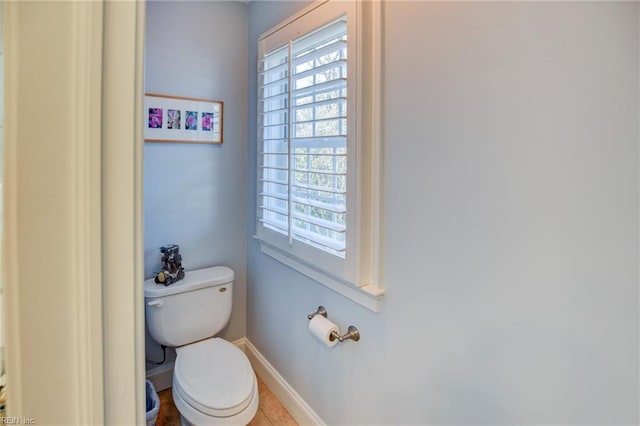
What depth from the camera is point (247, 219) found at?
89.4 inches

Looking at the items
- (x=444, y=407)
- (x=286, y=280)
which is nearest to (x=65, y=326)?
(x=444, y=407)

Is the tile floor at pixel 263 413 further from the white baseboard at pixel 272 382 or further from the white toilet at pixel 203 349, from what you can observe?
the white toilet at pixel 203 349

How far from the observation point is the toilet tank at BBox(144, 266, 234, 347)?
184 cm

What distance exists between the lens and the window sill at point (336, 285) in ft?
4.38

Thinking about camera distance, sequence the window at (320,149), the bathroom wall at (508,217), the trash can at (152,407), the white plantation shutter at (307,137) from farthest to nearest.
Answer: the trash can at (152,407) < the white plantation shutter at (307,137) < the window at (320,149) < the bathroom wall at (508,217)

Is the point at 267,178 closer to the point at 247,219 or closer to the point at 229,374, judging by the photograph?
the point at 247,219

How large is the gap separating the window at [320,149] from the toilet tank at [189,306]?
391mm

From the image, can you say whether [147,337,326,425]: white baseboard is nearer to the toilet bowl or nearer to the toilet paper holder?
the toilet bowl

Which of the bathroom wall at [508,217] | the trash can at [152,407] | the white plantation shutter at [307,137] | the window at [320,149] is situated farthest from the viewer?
the trash can at [152,407]

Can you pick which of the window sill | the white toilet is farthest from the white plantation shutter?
the white toilet

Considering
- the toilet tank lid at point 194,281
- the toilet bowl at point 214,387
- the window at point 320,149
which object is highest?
the window at point 320,149

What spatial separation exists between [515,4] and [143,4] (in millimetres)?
914

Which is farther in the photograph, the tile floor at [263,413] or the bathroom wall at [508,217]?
the tile floor at [263,413]

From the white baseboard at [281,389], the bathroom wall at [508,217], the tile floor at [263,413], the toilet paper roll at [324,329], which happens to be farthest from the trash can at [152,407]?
the bathroom wall at [508,217]
